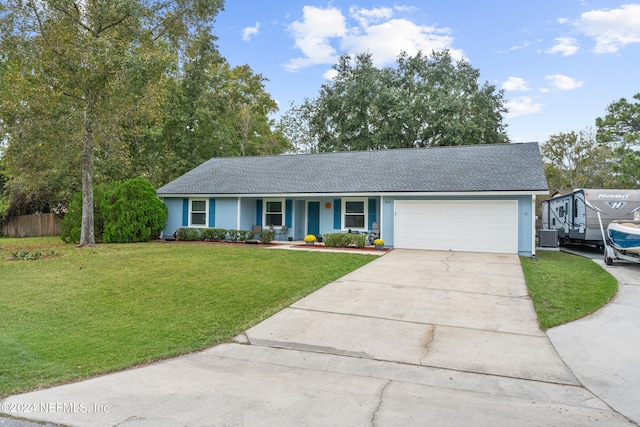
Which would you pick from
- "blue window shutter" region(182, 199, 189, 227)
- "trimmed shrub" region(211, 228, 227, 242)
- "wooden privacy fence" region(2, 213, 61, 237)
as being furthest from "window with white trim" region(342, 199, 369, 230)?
"wooden privacy fence" region(2, 213, 61, 237)

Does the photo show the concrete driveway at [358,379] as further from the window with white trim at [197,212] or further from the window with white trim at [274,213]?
the window with white trim at [197,212]

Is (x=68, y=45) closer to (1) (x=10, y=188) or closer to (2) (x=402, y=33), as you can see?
(1) (x=10, y=188)

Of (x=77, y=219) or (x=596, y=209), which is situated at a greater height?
(x=596, y=209)

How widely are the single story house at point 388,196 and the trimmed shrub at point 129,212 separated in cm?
117

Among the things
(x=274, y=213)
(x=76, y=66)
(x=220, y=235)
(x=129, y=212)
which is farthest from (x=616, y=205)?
(x=76, y=66)

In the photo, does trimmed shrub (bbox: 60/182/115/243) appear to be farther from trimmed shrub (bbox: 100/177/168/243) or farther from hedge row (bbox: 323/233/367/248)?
hedge row (bbox: 323/233/367/248)

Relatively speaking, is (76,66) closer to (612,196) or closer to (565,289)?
(565,289)

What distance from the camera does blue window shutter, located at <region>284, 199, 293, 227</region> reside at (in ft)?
54.3

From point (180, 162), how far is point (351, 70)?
49.1 feet

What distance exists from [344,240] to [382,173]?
364 cm

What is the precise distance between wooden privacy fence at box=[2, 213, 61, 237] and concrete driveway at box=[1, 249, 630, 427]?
23.0 m

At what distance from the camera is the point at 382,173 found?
52.0 ft

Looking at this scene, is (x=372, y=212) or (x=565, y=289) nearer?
(x=565, y=289)

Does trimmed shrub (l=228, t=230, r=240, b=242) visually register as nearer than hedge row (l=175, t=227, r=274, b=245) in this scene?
No
